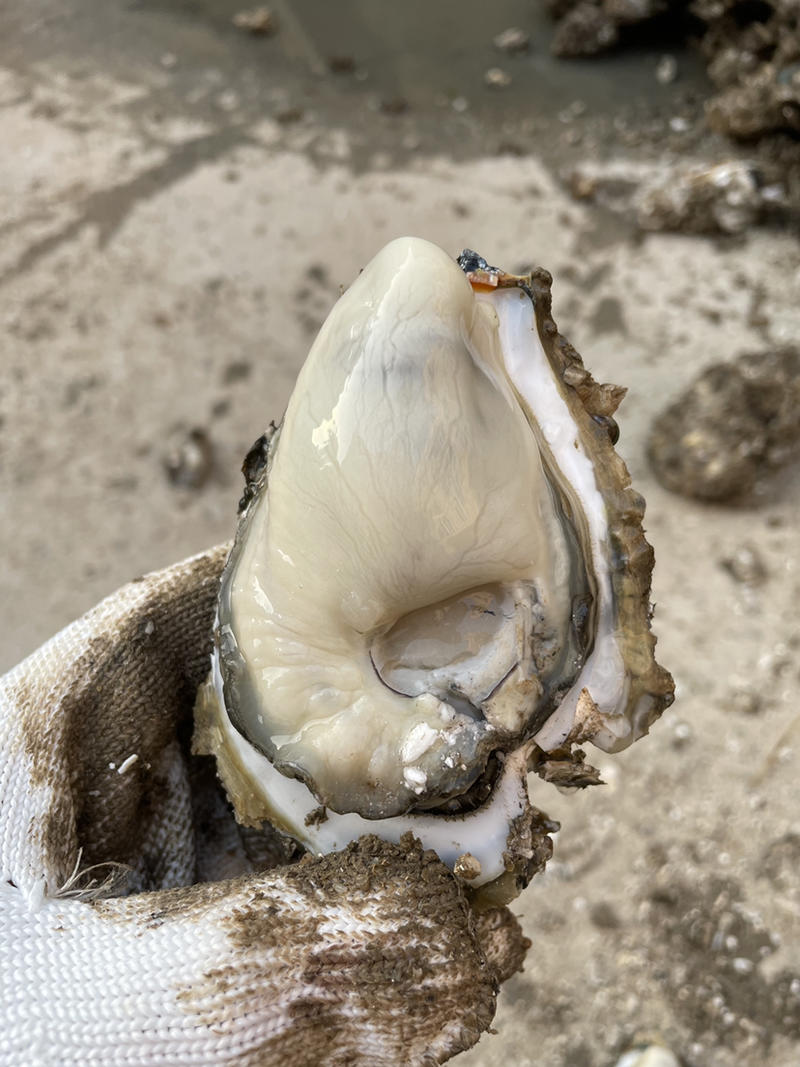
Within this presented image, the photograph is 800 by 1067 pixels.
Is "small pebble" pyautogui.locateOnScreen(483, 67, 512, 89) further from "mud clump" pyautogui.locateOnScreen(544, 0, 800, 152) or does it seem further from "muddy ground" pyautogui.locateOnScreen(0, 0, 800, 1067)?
"mud clump" pyautogui.locateOnScreen(544, 0, 800, 152)

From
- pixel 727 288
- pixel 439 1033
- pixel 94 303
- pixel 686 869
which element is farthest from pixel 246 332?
pixel 439 1033

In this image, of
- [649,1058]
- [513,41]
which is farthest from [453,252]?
[649,1058]

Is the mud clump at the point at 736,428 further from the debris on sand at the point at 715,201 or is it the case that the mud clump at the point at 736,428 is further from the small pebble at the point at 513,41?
the small pebble at the point at 513,41

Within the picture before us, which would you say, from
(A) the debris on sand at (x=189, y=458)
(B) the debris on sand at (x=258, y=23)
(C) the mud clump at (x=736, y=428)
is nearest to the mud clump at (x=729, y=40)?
(C) the mud clump at (x=736, y=428)

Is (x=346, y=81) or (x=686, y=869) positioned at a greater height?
(x=346, y=81)

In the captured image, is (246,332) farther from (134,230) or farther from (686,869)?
(686,869)

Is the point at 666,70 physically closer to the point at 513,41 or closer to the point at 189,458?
the point at 513,41
